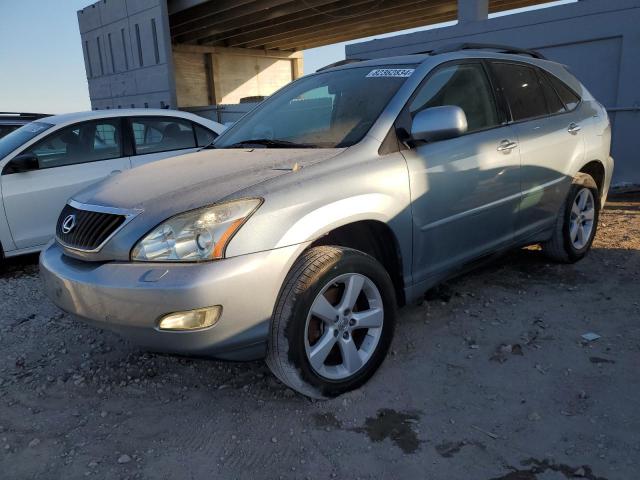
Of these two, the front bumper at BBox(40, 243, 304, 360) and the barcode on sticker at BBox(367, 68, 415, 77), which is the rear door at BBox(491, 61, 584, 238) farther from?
the front bumper at BBox(40, 243, 304, 360)

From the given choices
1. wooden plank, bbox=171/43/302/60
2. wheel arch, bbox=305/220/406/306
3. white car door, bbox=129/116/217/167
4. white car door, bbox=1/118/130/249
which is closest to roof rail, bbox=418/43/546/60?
wheel arch, bbox=305/220/406/306

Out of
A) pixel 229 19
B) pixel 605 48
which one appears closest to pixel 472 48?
pixel 605 48

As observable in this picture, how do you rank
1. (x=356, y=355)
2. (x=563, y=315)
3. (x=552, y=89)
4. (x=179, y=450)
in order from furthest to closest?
1. (x=552, y=89)
2. (x=563, y=315)
3. (x=356, y=355)
4. (x=179, y=450)

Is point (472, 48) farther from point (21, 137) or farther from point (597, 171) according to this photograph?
point (21, 137)

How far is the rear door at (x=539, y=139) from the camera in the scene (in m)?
3.63

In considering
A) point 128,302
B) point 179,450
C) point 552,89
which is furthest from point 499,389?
point 552,89

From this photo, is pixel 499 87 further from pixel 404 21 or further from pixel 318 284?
pixel 404 21

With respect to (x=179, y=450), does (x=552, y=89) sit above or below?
above

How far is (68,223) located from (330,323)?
153cm

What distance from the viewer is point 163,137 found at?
572 centimetres

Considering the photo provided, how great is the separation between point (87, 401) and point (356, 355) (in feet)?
4.77

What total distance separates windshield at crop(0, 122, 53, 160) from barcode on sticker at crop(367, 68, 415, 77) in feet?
11.6

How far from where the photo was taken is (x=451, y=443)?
2258 mm

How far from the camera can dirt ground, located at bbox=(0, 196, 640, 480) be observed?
85.0 inches
